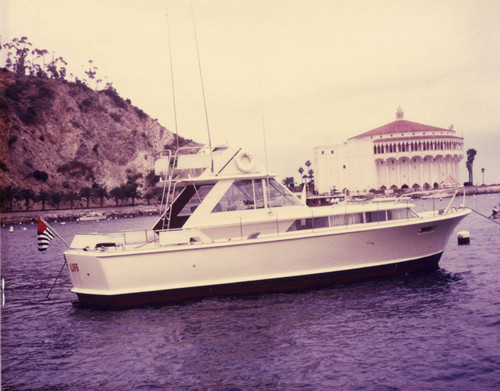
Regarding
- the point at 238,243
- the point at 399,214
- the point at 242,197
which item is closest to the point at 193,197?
the point at 242,197

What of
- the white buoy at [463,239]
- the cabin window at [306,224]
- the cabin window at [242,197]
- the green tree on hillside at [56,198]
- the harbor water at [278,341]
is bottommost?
the harbor water at [278,341]

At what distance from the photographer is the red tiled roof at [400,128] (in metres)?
134

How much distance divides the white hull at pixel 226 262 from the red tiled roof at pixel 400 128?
12179 centimetres

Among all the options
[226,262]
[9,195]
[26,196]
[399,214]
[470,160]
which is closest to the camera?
[226,262]

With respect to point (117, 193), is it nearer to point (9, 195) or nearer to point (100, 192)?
point (100, 192)

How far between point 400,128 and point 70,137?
84.6 m

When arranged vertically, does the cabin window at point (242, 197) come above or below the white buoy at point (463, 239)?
above

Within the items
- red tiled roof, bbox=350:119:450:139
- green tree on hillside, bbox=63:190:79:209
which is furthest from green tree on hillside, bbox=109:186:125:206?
red tiled roof, bbox=350:119:450:139

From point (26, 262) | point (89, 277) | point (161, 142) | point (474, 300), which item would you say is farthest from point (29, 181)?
point (474, 300)

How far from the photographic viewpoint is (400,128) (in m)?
134

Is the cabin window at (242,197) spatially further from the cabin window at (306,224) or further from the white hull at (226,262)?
the white hull at (226,262)

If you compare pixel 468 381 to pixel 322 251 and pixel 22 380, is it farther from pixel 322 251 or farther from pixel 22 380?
pixel 22 380

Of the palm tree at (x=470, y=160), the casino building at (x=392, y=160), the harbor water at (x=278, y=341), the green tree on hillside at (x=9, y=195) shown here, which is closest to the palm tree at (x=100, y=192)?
the green tree on hillside at (x=9, y=195)

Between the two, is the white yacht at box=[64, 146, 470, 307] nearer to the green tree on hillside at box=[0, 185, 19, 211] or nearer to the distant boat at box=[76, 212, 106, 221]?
the green tree on hillside at box=[0, 185, 19, 211]
